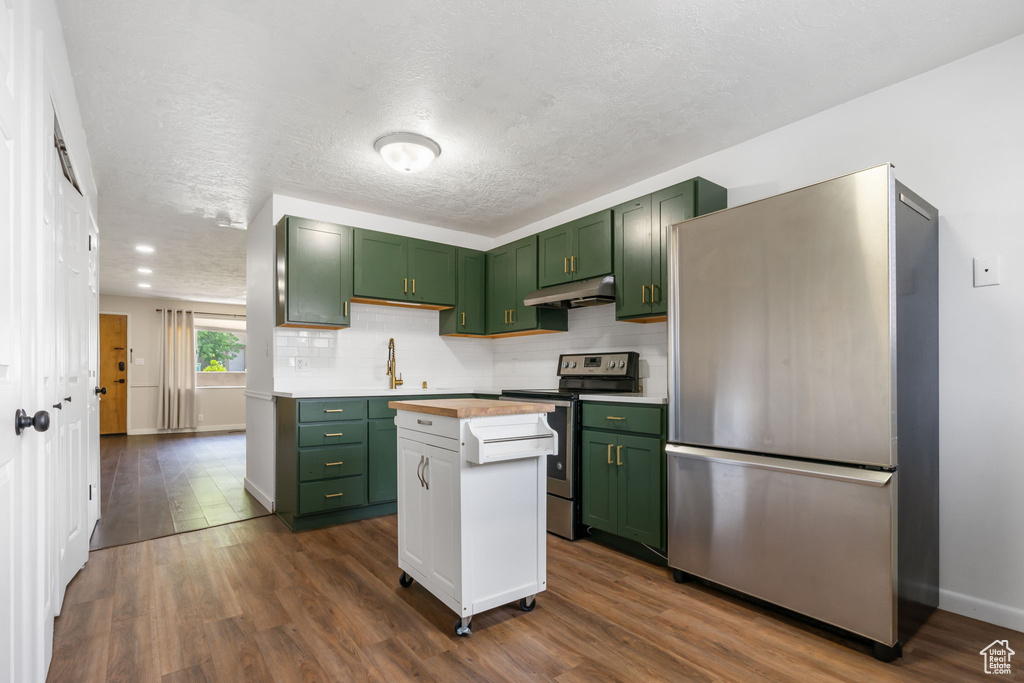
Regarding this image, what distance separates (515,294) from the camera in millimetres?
4465

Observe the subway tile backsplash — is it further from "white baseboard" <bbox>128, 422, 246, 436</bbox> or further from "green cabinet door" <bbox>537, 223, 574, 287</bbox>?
"white baseboard" <bbox>128, 422, 246, 436</bbox>

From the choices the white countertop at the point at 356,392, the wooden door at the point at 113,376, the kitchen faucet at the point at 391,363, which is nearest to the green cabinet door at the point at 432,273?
the kitchen faucet at the point at 391,363

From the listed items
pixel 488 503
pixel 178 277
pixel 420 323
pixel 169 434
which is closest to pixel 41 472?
pixel 488 503

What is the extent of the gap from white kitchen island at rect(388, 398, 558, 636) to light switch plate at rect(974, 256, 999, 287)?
1972mm

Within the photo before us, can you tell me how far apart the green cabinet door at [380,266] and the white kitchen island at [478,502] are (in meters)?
1.98

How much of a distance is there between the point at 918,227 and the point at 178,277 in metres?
8.09

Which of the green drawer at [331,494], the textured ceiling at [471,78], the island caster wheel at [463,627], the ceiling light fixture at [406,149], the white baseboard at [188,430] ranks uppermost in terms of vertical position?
the textured ceiling at [471,78]

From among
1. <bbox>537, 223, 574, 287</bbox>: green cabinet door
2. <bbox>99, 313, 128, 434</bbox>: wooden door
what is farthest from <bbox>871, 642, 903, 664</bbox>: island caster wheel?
<bbox>99, 313, 128, 434</bbox>: wooden door

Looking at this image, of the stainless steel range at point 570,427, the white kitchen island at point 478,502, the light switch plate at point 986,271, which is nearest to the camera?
the white kitchen island at point 478,502

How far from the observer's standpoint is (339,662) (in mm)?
1940

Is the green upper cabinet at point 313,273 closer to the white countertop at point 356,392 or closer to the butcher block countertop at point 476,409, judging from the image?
the white countertop at point 356,392

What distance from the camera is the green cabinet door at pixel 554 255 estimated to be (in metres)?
3.91

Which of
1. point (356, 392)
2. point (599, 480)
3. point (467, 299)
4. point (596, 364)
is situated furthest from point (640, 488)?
point (467, 299)

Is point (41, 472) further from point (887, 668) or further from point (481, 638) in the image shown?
point (887, 668)
